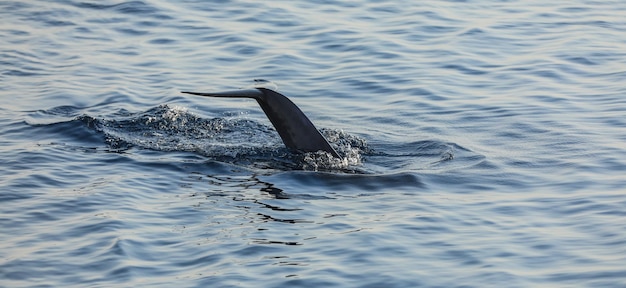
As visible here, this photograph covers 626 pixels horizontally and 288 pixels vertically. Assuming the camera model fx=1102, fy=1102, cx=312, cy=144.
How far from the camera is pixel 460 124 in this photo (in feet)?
48.5

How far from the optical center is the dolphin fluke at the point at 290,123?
475 inches

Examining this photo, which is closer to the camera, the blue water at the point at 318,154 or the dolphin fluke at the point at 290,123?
the blue water at the point at 318,154

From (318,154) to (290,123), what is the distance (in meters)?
0.49

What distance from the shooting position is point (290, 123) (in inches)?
486

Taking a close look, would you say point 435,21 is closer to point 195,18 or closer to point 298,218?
point 195,18

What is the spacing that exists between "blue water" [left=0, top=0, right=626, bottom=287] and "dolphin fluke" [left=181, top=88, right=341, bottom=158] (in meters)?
0.14

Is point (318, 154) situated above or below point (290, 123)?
below

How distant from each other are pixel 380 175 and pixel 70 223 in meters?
3.50

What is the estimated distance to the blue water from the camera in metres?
9.70

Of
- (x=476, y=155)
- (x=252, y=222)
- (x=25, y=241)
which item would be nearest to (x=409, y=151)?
(x=476, y=155)

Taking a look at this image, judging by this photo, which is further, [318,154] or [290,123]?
[318,154]

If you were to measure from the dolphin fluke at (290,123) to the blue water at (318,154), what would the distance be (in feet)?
0.45

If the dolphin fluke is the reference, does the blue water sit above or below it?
below

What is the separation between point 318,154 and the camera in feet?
41.0
